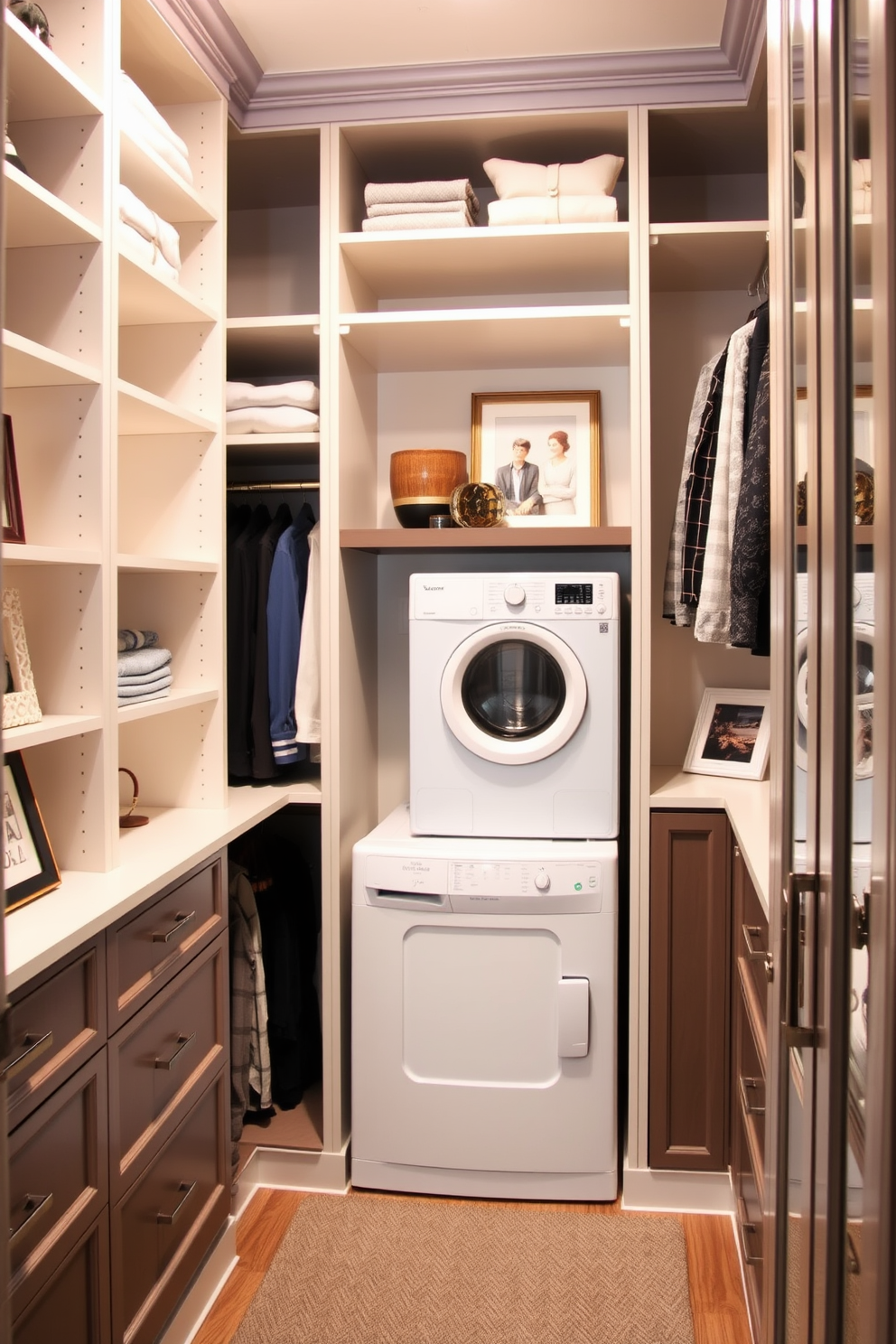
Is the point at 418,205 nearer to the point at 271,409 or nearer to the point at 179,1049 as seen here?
the point at 271,409

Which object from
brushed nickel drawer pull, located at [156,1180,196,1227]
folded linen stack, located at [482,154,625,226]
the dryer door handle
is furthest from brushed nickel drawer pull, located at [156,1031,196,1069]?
folded linen stack, located at [482,154,625,226]

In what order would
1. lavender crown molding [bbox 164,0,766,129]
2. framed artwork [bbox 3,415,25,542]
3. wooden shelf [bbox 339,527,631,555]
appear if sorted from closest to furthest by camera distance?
framed artwork [bbox 3,415,25,542]
lavender crown molding [bbox 164,0,766,129]
wooden shelf [bbox 339,527,631,555]

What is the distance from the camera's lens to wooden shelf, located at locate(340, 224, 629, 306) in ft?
8.00

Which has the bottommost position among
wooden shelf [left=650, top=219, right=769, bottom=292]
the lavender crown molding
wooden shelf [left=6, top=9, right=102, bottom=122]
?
wooden shelf [left=6, top=9, right=102, bottom=122]

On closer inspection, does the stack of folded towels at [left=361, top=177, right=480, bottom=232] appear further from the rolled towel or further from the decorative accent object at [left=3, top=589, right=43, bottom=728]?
the decorative accent object at [left=3, top=589, right=43, bottom=728]

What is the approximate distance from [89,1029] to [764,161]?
2735 millimetres

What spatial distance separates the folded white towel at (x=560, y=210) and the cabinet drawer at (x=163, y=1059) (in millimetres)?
1854

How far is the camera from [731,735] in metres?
2.72

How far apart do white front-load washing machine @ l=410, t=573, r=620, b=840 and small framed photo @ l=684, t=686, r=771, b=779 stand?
0.40 meters

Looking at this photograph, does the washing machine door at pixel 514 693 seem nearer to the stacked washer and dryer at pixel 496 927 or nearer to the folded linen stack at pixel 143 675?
the stacked washer and dryer at pixel 496 927

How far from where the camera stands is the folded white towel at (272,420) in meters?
2.52

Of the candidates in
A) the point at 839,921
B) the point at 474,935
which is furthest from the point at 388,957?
the point at 839,921

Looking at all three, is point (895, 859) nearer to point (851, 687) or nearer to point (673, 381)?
point (851, 687)

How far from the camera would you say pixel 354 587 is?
2719 millimetres
